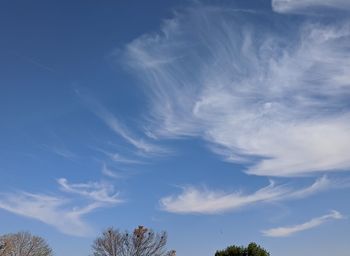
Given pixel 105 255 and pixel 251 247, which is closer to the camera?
pixel 105 255

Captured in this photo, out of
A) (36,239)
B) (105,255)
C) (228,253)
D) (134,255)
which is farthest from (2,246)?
(228,253)

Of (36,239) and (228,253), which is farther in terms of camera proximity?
(228,253)

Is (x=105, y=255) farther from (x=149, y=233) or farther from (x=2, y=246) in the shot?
(x=2, y=246)

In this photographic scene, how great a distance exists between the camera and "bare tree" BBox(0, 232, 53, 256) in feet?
208

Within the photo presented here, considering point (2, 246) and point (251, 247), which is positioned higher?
point (251, 247)

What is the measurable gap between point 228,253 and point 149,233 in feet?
57.4

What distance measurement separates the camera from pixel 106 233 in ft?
218

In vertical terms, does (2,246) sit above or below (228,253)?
below

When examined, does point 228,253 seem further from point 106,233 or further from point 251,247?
point 106,233

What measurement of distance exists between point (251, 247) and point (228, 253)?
4072 millimetres

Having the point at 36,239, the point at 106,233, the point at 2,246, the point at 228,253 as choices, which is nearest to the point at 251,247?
the point at 228,253

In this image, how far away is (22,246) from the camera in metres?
65.8

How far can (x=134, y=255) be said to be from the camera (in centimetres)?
6469

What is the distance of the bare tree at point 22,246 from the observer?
6353 cm
